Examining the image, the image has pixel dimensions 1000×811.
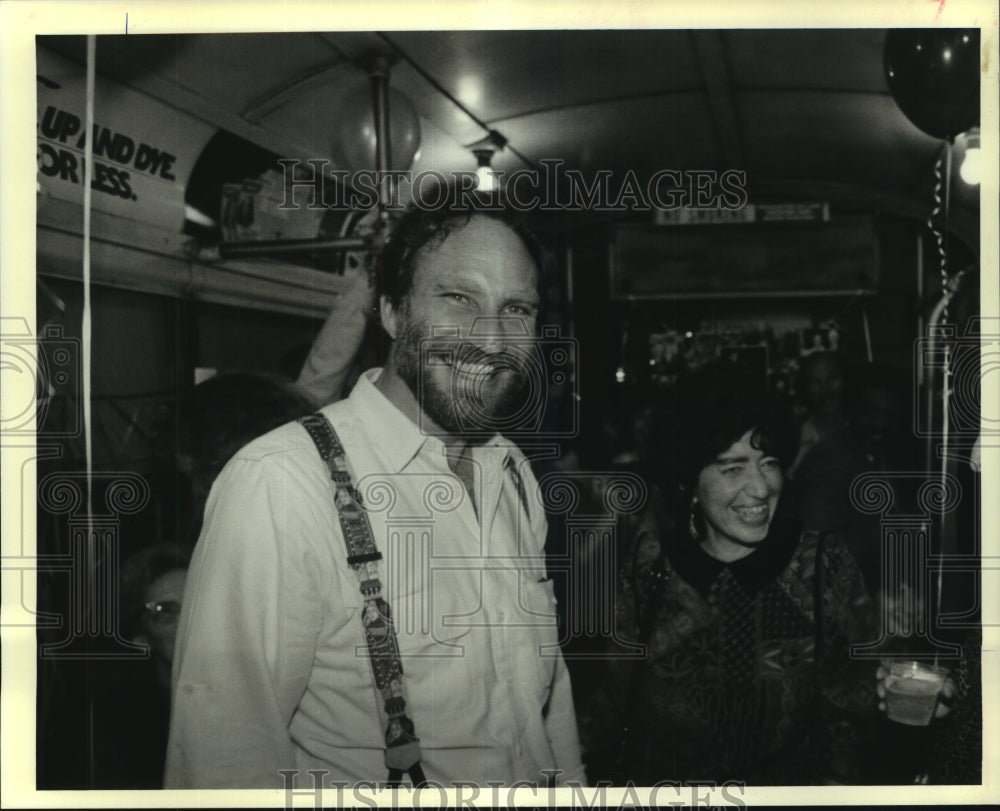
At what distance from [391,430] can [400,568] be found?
0.38m

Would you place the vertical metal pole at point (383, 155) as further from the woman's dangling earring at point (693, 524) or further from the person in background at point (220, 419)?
the woman's dangling earring at point (693, 524)

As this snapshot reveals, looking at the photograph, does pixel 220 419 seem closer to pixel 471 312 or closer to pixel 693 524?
pixel 471 312

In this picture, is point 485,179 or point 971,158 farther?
point 971,158

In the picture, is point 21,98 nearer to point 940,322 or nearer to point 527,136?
point 527,136

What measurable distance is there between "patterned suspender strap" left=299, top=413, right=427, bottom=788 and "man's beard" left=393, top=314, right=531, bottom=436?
0.86ft

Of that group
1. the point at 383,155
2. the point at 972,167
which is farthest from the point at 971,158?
the point at 383,155

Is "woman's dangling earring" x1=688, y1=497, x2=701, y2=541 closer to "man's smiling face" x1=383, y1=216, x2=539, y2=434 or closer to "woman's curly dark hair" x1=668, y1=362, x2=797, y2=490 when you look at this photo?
"woman's curly dark hair" x1=668, y1=362, x2=797, y2=490

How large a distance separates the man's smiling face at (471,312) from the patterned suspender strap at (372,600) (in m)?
0.29

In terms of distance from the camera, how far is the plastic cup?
2795 millimetres

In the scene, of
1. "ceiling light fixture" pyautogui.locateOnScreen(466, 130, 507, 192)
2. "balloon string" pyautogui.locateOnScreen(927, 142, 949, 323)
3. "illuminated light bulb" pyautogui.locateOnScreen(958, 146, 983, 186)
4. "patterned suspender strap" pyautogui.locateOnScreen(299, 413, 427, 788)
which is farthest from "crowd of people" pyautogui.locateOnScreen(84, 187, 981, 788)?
"illuminated light bulb" pyautogui.locateOnScreen(958, 146, 983, 186)

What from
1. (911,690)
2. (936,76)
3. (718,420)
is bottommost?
(911,690)

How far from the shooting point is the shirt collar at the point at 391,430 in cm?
271

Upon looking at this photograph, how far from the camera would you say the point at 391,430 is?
272 centimetres

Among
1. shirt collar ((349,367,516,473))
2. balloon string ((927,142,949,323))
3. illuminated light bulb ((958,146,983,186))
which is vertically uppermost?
illuminated light bulb ((958,146,983,186))
